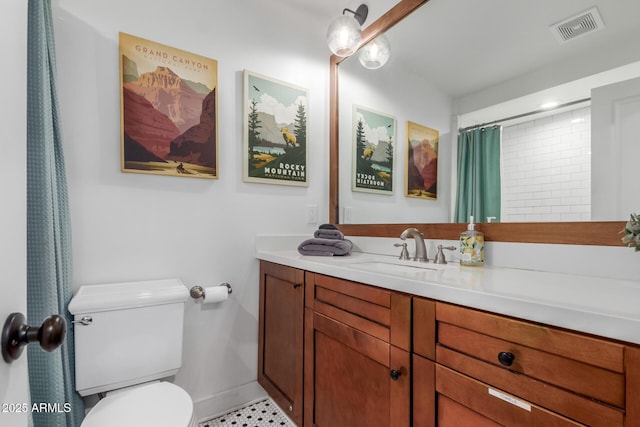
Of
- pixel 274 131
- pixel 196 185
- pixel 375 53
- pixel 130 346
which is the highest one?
pixel 375 53

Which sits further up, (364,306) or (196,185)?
(196,185)

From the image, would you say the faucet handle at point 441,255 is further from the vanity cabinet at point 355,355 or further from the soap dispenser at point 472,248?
the vanity cabinet at point 355,355

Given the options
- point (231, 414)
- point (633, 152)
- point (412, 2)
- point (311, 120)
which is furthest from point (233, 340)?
point (412, 2)

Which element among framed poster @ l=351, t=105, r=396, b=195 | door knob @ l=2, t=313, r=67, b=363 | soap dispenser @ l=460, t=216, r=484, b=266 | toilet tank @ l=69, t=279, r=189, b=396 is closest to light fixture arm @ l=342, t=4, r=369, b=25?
framed poster @ l=351, t=105, r=396, b=195

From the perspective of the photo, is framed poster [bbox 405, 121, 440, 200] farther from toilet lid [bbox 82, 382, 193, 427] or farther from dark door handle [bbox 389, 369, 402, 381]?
toilet lid [bbox 82, 382, 193, 427]

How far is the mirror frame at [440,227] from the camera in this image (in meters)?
0.98

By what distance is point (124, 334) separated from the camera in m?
1.20

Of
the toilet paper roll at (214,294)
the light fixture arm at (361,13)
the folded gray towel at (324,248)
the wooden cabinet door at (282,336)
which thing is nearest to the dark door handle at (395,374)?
the wooden cabinet door at (282,336)

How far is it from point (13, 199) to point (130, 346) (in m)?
1.02

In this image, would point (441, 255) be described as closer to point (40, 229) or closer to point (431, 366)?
point (431, 366)

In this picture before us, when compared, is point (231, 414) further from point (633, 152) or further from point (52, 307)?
point (633, 152)

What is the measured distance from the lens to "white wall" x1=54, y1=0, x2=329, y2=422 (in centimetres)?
134

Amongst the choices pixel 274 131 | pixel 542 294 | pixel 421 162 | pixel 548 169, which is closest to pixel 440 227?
pixel 421 162

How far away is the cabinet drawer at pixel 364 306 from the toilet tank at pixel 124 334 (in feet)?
2.00
